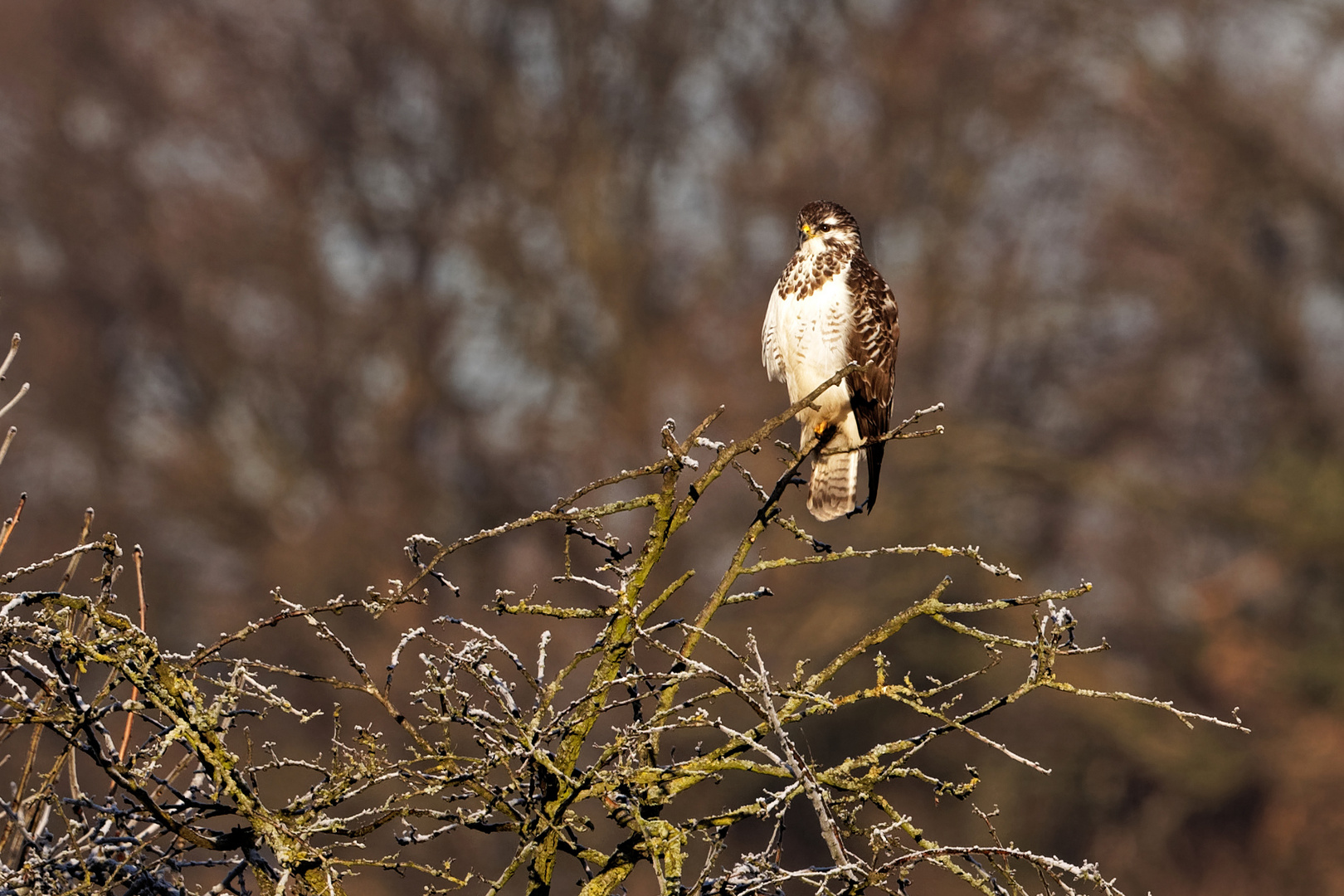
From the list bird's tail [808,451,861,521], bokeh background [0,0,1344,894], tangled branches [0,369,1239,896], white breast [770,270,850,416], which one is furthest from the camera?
bokeh background [0,0,1344,894]

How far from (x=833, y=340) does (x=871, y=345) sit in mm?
121

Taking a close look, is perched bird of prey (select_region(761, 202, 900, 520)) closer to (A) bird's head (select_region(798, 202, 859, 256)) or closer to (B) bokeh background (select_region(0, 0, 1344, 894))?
(A) bird's head (select_region(798, 202, 859, 256))

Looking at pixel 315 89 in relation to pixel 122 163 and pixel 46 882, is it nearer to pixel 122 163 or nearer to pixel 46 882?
pixel 122 163

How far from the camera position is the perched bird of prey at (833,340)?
4105 mm

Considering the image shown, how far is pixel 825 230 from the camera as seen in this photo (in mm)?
4273

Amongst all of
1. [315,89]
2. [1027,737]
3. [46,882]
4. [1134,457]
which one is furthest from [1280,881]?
[315,89]

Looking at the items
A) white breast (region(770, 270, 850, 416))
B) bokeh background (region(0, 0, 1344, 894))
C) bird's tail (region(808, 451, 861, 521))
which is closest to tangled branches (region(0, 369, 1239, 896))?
white breast (region(770, 270, 850, 416))

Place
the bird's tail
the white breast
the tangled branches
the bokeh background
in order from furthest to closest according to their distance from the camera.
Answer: the bokeh background, the bird's tail, the white breast, the tangled branches

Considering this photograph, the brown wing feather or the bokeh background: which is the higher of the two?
the bokeh background

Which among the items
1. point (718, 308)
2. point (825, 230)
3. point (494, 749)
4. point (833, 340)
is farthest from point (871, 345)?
point (718, 308)

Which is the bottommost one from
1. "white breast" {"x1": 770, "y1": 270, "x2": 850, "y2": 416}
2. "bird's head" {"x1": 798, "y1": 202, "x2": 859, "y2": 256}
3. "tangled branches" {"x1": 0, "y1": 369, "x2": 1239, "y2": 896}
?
"tangled branches" {"x1": 0, "y1": 369, "x2": 1239, "y2": 896}

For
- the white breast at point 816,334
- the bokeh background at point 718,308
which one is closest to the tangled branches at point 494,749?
the white breast at point 816,334

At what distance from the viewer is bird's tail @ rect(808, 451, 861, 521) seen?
166 inches

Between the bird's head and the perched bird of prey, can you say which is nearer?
the perched bird of prey
